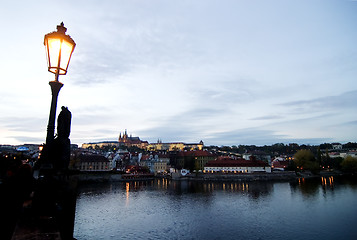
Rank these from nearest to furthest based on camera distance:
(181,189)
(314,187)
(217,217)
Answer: (217,217) < (314,187) < (181,189)

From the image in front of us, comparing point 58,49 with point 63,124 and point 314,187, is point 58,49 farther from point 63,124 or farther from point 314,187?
point 314,187

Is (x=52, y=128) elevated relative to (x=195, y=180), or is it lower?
elevated

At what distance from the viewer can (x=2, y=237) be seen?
4.49 metres

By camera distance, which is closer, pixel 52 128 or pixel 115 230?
pixel 52 128

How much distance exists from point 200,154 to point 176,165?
37.7ft

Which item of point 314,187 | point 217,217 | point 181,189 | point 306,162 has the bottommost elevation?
point 181,189

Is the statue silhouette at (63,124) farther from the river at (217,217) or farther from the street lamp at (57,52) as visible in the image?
the river at (217,217)

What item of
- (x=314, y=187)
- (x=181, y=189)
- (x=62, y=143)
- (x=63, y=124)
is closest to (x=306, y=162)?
(x=314, y=187)

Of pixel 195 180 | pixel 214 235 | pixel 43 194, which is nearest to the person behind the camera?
pixel 43 194

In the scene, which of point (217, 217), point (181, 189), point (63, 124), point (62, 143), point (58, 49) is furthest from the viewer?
point (181, 189)

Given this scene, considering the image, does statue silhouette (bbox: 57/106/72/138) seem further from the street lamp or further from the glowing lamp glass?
the glowing lamp glass

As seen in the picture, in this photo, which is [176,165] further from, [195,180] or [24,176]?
[24,176]

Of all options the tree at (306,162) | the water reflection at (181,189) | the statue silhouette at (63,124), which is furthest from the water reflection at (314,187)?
the statue silhouette at (63,124)

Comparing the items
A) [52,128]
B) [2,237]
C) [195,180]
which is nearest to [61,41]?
[52,128]
